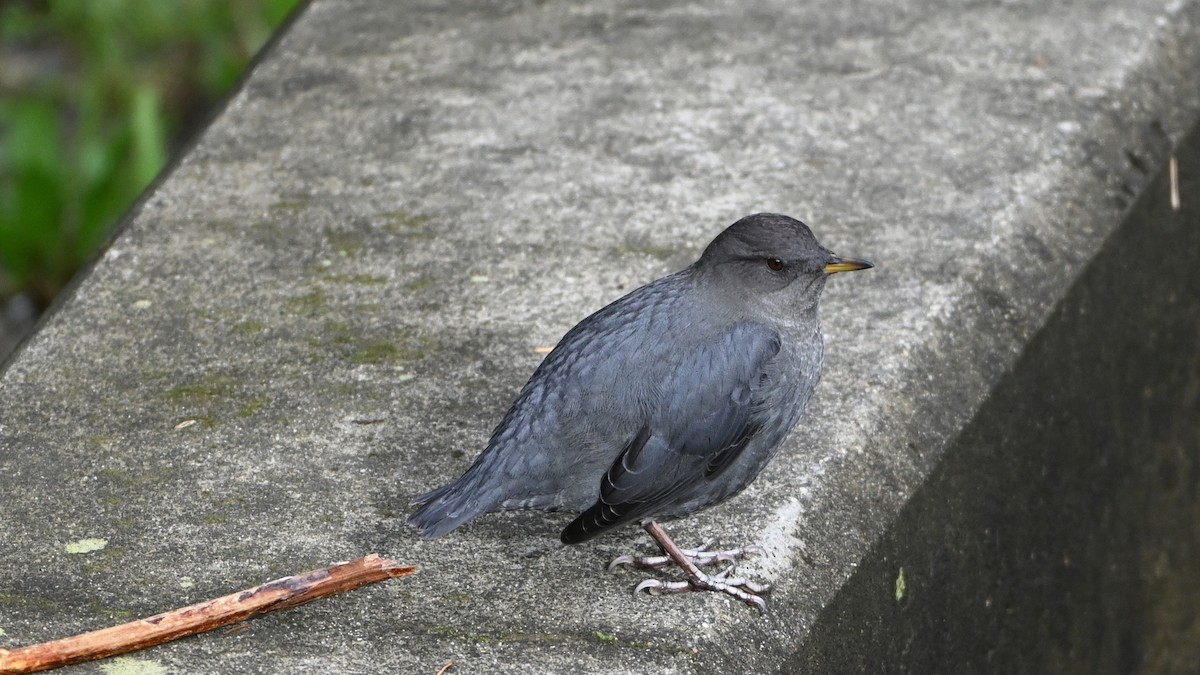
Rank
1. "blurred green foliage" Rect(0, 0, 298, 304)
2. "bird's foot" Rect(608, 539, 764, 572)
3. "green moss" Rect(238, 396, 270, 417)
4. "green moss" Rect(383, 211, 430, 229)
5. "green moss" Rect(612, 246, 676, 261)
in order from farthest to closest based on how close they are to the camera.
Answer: "blurred green foliage" Rect(0, 0, 298, 304), "green moss" Rect(383, 211, 430, 229), "green moss" Rect(612, 246, 676, 261), "green moss" Rect(238, 396, 270, 417), "bird's foot" Rect(608, 539, 764, 572)

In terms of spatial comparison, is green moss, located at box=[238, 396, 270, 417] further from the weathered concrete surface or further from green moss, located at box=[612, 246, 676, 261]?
green moss, located at box=[612, 246, 676, 261]

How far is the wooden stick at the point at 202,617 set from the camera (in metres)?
2.58

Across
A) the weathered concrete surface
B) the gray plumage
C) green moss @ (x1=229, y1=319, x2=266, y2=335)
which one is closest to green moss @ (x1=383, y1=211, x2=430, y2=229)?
the weathered concrete surface

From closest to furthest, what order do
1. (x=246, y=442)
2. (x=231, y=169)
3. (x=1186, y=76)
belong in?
(x=246, y=442)
(x=231, y=169)
(x=1186, y=76)

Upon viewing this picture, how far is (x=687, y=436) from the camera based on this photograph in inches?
114

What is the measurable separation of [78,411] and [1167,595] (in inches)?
121

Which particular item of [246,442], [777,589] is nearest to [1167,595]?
[777,589]

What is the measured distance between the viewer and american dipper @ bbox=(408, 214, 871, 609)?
2.84 m

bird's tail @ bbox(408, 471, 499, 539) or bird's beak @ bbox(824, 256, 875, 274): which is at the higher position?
bird's beak @ bbox(824, 256, 875, 274)

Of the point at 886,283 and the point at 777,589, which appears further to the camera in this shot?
the point at 886,283

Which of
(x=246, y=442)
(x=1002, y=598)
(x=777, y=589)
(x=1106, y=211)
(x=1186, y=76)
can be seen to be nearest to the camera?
(x=777, y=589)

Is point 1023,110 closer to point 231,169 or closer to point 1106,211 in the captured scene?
point 1106,211

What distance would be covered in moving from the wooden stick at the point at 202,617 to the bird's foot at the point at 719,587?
18.6 inches

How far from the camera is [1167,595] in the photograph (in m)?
4.39
